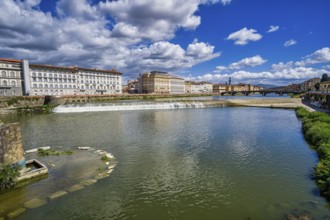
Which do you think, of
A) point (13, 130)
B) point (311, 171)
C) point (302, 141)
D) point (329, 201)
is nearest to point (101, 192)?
point (13, 130)

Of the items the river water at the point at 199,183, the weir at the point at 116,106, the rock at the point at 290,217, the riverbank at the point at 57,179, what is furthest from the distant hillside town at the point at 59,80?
the riverbank at the point at 57,179

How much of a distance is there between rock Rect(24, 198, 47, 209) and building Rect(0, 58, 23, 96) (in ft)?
241

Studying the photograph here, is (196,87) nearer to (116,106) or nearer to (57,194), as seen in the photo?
(116,106)

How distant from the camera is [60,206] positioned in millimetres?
7984

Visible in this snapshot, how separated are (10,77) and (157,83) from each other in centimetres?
6922

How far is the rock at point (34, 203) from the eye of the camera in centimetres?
802

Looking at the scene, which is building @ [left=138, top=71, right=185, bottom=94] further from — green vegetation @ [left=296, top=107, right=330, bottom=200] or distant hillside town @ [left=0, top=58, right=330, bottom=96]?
green vegetation @ [left=296, top=107, right=330, bottom=200]

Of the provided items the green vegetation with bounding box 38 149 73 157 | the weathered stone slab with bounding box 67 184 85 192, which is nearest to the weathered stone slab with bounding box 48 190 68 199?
the weathered stone slab with bounding box 67 184 85 192

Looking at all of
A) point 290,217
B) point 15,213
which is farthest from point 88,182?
point 290,217

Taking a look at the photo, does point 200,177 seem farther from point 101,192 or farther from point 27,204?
point 27,204

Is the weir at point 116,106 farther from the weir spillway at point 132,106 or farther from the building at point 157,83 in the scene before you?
the building at point 157,83

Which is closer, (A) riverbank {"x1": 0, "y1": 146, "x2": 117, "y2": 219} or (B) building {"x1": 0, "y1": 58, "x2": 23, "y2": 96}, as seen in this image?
(A) riverbank {"x1": 0, "y1": 146, "x2": 117, "y2": 219}

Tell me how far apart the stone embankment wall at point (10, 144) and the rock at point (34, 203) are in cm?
263

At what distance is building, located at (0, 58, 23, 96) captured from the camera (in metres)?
65.2
